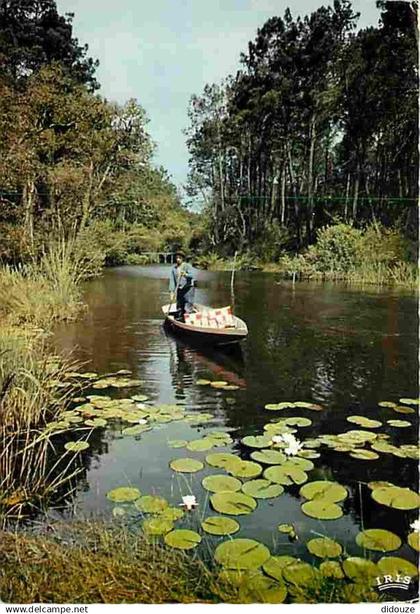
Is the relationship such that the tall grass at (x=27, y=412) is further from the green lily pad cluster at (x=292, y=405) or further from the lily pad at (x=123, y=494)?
the green lily pad cluster at (x=292, y=405)

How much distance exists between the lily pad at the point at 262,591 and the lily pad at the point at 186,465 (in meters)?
0.38

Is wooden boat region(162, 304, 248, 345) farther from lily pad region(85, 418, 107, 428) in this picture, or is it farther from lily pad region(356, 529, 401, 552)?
lily pad region(356, 529, 401, 552)

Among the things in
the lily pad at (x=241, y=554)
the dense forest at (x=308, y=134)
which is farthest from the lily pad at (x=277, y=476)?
the dense forest at (x=308, y=134)

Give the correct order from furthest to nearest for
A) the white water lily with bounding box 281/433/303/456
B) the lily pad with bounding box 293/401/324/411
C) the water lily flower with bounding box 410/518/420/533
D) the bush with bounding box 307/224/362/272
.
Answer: the bush with bounding box 307/224/362/272, the lily pad with bounding box 293/401/324/411, the white water lily with bounding box 281/433/303/456, the water lily flower with bounding box 410/518/420/533

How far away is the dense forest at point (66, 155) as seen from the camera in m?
1.69

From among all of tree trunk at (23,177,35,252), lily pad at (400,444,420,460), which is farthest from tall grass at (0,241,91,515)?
lily pad at (400,444,420,460)

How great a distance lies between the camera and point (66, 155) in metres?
1.88

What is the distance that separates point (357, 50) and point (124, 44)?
32.8 inches

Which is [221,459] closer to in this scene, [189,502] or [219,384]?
[189,502]

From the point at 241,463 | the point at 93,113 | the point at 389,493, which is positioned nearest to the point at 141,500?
the point at 241,463

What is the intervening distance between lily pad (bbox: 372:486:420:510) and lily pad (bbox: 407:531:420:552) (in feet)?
0.27

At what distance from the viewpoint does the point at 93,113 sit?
6.06 ft

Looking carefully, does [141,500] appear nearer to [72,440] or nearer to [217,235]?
[72,440]

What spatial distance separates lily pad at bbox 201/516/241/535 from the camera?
1.20 metres
